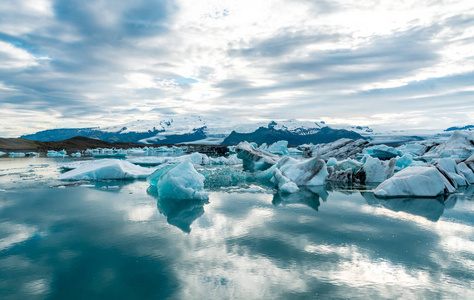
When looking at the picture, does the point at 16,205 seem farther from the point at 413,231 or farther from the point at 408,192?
the point at 408,192

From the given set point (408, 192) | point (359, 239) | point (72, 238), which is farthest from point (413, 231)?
point (72, 238)

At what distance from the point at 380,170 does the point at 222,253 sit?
506 inches

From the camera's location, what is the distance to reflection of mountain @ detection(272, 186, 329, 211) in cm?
1027

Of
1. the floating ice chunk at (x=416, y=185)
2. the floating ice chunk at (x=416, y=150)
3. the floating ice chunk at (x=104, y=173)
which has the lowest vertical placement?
the floating ice chunk at (x=416, y=150)

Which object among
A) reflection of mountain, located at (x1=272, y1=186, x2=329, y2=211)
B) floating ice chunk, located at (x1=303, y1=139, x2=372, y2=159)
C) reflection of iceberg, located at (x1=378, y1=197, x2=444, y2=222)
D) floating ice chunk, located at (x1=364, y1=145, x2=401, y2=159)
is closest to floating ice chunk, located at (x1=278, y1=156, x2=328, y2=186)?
reflection of mountain, located at (x1=272, y1=186, x2=329, y2=211)

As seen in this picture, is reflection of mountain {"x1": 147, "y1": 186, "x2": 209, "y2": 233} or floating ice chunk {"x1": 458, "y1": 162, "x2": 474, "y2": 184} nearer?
reflection of mountain {"x1": 147, "y1": 186, "x2": 209, "y2": 233}

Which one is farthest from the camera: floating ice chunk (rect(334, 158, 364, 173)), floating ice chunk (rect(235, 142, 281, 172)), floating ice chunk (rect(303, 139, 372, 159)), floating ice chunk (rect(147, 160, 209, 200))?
floating ice chunk (rect(303, 139, 372, 159))

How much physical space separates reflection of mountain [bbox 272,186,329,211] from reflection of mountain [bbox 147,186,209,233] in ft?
9.05

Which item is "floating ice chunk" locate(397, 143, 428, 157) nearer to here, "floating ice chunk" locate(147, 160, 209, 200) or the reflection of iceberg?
the reflection of iceberg

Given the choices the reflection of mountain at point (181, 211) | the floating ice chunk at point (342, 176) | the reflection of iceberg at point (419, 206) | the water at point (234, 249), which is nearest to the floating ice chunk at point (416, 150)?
the floating ice chunk at point (342, 176)

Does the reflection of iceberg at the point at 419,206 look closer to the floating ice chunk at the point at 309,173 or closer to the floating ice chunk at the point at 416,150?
the floating ice chunk at the point at 309,173

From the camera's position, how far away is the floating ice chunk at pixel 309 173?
567 inches

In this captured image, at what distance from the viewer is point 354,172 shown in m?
16.8

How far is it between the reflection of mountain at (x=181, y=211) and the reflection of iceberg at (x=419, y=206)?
622 centimetres
